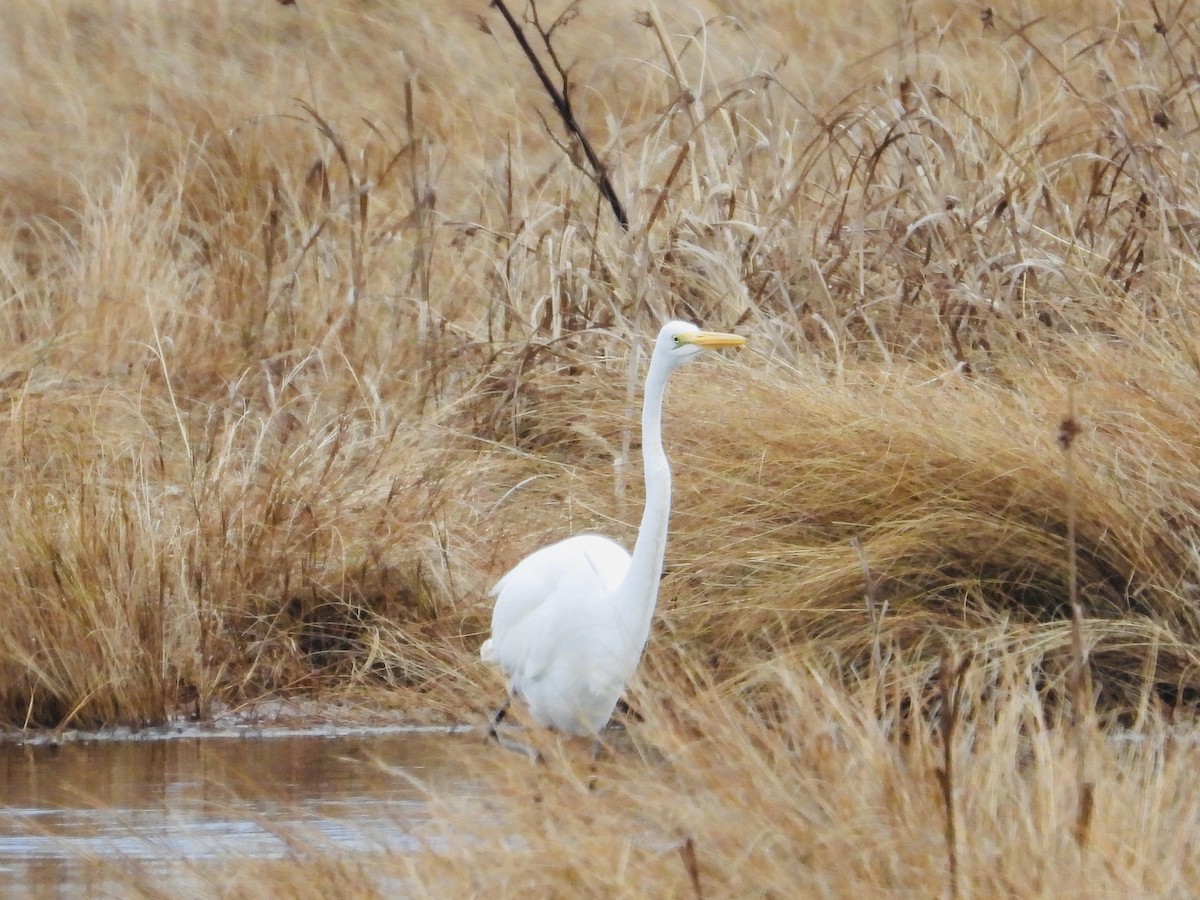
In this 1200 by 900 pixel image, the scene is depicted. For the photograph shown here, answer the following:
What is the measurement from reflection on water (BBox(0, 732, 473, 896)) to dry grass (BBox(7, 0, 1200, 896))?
25cm

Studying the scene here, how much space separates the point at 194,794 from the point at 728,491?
157cm

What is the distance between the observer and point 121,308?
317 inches

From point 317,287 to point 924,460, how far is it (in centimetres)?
382

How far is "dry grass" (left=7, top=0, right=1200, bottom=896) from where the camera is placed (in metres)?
2.96

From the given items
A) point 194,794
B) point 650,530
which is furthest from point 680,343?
point 194,794

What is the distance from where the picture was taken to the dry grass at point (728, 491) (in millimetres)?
2959

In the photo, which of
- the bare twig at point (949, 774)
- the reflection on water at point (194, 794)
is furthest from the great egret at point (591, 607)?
the bare twig at point (949, 774)

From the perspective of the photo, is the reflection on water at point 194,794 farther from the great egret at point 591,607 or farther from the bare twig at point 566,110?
the bare twig at point 566,110

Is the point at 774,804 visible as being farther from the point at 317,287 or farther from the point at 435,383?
the point at 317,287

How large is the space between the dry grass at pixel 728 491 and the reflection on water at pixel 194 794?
0.25m

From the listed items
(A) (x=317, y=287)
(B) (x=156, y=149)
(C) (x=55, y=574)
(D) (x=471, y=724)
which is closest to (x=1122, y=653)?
(D) (x=471, y=724)

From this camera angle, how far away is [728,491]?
207 inches

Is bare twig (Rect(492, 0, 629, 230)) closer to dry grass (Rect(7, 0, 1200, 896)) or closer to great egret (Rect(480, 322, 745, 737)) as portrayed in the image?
dry grass (Rect(7, 0, 1200, 896))

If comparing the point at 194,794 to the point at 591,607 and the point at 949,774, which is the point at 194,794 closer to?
the point at 591,607
